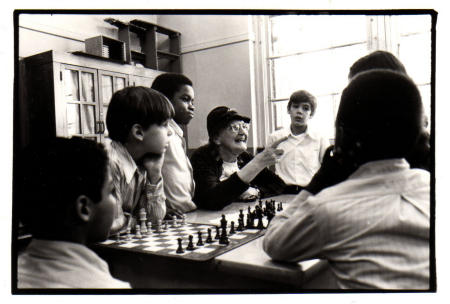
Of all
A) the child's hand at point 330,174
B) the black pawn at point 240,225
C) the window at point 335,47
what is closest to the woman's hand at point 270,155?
the window at point 335,47

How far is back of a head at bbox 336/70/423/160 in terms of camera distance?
102 cm

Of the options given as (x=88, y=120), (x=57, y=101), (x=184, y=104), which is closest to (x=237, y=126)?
(x=184, y=104)

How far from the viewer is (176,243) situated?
1221 mm

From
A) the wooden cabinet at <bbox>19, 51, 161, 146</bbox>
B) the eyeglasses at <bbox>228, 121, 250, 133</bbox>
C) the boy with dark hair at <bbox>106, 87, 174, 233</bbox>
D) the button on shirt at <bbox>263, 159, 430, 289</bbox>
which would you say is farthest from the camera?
the eyeglasses at <bbox>228, 121, 250, 133</bbox>

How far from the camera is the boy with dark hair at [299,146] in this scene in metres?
1.27

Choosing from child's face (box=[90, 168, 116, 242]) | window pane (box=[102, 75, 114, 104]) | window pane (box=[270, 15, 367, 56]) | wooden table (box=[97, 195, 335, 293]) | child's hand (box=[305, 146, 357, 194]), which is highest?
window pane (box=[270, 15, 367, 56])

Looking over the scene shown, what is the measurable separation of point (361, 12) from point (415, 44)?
21 cm

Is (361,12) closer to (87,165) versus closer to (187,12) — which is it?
(187,12)

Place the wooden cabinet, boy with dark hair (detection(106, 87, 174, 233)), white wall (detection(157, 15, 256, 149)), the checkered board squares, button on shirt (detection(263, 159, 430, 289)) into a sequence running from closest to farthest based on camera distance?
1. button on shirt (detection(263, 159, 430, 289))
2. the checkered board squares
3. the wooden cabinet
4. boy with dark hair (detection(106, 87, 174, 233))
5. white wall (detection(157, 15, 256, 149))

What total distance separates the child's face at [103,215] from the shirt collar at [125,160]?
0.26m

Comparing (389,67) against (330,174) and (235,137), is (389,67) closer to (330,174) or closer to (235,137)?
(330,174)

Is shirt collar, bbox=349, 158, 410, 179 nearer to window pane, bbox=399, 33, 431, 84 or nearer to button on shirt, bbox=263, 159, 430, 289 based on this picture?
button on shirt, bbox=263, 159, 430, 289

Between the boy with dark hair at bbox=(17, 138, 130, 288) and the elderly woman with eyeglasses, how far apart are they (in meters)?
0.64


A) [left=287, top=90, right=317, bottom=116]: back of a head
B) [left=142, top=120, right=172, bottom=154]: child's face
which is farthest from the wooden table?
[left=287, top=90, right=317, bottom=116]: back of a head
